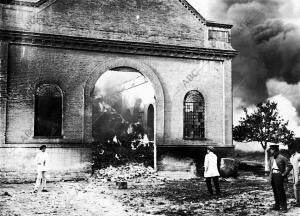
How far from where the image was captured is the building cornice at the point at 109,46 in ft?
54.3

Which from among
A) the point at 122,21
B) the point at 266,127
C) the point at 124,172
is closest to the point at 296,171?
the point at 124,172

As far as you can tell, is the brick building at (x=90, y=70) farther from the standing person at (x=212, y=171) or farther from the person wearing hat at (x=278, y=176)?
the person wearing hat at (x=278, y=176)

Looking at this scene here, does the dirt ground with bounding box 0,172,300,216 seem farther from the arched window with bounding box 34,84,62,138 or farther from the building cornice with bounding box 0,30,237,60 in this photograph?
the building cornice with bounding box 0,30,237,60

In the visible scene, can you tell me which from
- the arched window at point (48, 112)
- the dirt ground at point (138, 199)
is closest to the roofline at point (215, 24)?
the dirt ground at point (138, 199)

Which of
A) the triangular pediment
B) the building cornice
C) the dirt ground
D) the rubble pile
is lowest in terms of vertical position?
the dirt ground

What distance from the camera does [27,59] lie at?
1670 centimetres

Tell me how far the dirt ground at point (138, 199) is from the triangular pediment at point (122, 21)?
21.8 ft

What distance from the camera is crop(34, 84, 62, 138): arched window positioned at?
17031 millimetres

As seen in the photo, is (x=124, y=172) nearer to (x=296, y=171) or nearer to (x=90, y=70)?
(x=90, y=70)

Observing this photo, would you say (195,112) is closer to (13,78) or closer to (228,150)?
(228,150)

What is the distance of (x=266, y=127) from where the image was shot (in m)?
26.9

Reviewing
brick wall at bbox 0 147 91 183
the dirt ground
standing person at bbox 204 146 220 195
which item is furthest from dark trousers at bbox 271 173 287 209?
brick wall at bbox 0 147 91 183

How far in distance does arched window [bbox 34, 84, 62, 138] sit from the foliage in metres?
14.9

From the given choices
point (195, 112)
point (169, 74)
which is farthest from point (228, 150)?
point (169, 74)
